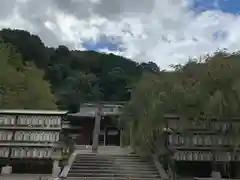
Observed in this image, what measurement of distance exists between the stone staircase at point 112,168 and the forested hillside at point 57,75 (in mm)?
6194

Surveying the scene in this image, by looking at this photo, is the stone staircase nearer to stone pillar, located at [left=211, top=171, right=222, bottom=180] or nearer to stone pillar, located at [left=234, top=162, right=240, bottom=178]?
stone pillar, located at [left=211, top=171, right=222, bottom=180]

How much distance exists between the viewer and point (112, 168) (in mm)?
13656

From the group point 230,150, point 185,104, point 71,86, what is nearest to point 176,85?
point 185,104

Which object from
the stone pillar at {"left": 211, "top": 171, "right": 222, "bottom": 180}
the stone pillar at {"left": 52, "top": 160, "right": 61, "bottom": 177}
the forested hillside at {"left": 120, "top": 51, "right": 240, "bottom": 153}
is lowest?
the stone pillar at {"left": 211, "top": 171, "right": 222, "bottom": 180}

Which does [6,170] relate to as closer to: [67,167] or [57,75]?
[67,167]

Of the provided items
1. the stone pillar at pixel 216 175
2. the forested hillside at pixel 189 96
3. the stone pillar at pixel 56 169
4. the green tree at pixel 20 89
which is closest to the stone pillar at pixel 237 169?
the stone pillar at pixel 216 175

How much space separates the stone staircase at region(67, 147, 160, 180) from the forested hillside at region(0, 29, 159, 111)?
6194 millimetres

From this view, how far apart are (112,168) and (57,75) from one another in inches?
1158

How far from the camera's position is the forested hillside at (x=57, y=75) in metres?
19.6

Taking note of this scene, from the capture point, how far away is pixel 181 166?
14.3m

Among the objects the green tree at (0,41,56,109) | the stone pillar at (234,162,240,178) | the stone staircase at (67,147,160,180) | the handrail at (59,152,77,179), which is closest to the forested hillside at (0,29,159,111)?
the green tree at (0,41,56,109)

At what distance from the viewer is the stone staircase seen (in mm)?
12883

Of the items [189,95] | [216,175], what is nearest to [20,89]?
[189,95]

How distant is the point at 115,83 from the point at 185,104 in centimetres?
3216
